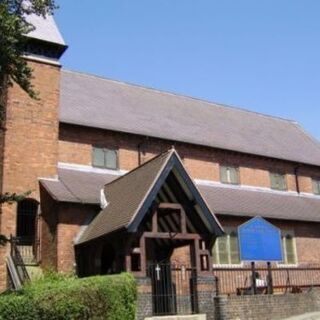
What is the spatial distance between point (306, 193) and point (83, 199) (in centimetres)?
1643

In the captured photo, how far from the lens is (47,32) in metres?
26.0

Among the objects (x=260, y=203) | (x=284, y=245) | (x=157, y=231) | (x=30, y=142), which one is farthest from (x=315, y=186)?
(x=30, y=142)

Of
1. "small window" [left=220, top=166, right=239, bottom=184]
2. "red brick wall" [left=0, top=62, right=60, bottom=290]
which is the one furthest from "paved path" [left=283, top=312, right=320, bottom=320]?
"red brick wall" [left=0, top=62, right=60, bottom=290]

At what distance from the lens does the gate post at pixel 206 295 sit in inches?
755

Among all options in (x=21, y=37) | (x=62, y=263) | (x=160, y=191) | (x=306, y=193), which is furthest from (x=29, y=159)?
(x=306, y=193)

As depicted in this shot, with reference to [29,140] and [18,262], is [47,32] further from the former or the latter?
[18,262]

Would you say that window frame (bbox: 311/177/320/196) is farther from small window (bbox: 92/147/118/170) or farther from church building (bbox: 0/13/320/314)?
small window (bbox: 92/147/118/170)

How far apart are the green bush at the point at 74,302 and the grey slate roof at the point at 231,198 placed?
6268 millimetres

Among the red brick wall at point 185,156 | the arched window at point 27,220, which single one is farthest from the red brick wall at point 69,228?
the red brick wall at point 185,156

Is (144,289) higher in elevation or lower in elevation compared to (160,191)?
lower

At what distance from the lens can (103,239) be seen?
1942cm

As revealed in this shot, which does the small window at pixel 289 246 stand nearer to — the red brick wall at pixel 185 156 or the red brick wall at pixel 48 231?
the red brick wall at pixel 185 156

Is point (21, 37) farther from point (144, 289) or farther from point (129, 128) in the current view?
point (129, 128)

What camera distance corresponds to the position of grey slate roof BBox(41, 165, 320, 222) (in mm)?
22453
